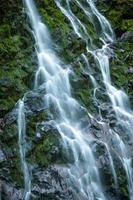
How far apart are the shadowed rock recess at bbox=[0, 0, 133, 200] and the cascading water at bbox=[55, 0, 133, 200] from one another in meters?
0.04

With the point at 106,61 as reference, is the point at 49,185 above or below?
below

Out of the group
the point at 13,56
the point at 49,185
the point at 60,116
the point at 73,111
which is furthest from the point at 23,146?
the point at 13,56

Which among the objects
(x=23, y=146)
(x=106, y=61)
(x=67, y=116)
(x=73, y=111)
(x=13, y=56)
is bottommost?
(x=23, y=146)

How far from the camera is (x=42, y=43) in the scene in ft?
47.4

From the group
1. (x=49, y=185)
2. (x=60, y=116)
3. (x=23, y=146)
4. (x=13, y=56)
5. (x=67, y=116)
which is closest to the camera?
(x=49, y=185)

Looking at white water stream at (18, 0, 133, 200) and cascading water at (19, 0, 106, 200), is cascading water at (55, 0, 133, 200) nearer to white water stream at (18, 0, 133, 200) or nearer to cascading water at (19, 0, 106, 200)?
white water stream at (18, 0, 133, 200)

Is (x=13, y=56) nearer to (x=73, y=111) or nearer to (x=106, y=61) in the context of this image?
(x=73, y=111)

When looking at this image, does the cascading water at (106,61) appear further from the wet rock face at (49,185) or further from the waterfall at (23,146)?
the waterfall at (23,146)

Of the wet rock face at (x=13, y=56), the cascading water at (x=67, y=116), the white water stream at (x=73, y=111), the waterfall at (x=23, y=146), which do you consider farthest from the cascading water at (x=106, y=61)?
the waterfall at (x=23, y=146)

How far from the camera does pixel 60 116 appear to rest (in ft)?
39.2

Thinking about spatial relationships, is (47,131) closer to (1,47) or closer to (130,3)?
(1,47)

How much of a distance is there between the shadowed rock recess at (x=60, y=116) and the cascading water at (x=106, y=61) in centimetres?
4

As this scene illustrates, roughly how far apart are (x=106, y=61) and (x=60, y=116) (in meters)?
3.44

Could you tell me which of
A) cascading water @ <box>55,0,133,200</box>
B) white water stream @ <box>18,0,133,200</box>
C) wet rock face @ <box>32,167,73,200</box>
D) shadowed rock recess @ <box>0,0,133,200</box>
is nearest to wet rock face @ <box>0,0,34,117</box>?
shadowed rock recess @ <box>0,0,133,200</box>
